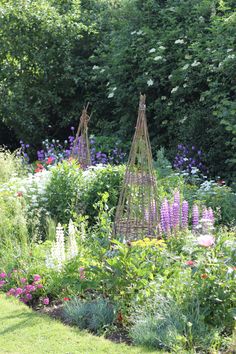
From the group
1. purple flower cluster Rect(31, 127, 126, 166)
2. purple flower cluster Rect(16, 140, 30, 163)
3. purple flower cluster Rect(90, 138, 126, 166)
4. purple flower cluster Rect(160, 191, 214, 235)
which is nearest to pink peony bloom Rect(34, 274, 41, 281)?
purple flower cluster Rect(160, 191, 214, 235)

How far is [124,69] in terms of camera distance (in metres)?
11.4

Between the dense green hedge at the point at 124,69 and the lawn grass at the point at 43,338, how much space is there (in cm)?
480

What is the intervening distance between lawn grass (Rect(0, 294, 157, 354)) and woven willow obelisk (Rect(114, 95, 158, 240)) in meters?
1.37

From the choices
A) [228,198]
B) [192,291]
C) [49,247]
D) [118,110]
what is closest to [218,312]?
[192,291]

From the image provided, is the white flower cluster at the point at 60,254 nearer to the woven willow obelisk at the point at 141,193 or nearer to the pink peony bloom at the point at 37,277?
the pink peony bloom at the point at 37,277

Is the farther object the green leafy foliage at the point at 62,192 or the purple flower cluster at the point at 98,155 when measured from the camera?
the purple flower cluster at the point at 98,155

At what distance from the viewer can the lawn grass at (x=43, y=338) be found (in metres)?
4.05

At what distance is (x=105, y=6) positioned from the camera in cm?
1341

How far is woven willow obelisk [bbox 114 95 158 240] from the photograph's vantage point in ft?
18.7

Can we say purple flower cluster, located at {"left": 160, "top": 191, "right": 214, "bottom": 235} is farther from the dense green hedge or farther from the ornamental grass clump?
the dense green hedge

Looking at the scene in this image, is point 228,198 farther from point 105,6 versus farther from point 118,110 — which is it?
point 105,6

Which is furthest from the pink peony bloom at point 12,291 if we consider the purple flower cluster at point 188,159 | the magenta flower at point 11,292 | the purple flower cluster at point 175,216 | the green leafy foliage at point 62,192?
the purple flower cluster at point 188,159

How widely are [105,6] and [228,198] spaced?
7.83 meters

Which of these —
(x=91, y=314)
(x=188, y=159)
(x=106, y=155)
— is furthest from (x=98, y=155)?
(x=91, y=314)
